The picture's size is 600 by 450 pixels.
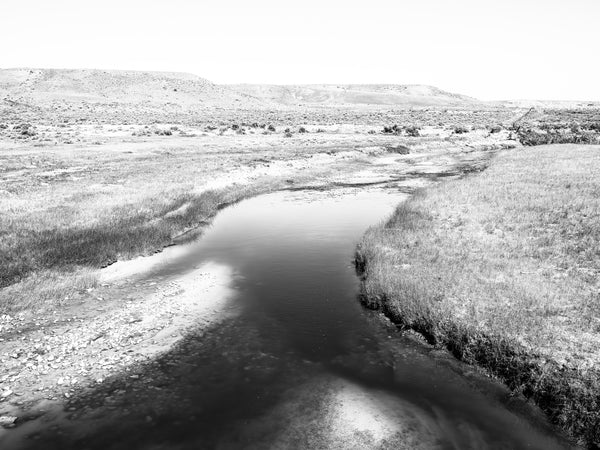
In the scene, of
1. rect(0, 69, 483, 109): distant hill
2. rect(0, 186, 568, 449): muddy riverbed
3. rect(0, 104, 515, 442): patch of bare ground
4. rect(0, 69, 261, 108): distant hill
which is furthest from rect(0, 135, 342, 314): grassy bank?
rect(0, 69, 261, 108): distant hill

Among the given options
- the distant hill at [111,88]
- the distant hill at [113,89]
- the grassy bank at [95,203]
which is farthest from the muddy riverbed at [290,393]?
the distant hill at [111,88]

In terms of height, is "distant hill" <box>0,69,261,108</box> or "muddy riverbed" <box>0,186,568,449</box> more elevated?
"distant hill" <box>0,69,261,108</box>

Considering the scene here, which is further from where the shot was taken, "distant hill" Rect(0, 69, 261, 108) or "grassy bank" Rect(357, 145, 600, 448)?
"distant hill" Rect(0, 69, 261, 108)

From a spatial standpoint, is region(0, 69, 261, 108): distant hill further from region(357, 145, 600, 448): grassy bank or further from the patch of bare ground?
region(357, 145, 600, 448): grassy bank

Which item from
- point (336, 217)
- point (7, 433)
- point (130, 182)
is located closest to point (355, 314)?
point (7, 433)

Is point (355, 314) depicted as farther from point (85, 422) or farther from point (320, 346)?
point (85, 422)

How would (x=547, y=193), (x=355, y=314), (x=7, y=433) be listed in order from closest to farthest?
(x=7, y=433) < (x=355, y=314) < (x=547, y=193)
